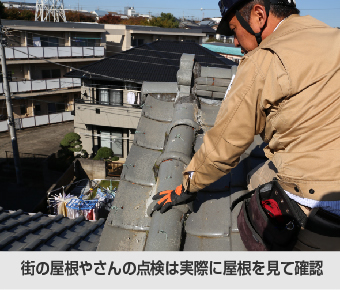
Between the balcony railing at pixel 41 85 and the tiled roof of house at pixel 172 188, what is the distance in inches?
804

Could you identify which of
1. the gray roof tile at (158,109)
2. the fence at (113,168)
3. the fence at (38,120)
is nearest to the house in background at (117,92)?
the fence at (113,168)

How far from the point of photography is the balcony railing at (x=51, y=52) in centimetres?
2192

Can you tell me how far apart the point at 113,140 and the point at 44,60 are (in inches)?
356

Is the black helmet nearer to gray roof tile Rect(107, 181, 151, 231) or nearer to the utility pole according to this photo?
gray roof tile Rect(107, 181, 151, 231)

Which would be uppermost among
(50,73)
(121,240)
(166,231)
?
(166,231)

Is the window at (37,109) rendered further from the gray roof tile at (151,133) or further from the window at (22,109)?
the gray roof tile at (151,133)

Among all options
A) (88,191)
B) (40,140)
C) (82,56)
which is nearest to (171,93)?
(88,191)

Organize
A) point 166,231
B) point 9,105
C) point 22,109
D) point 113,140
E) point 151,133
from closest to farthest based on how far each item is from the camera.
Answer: point 166,231, point 151,133, point 9,105, point 113,140, point 22,109

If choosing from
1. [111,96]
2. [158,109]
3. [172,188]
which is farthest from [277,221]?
[111,96]

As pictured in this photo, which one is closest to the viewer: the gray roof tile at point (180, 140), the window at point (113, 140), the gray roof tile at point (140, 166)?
the gray roof tile at point (140, 166)

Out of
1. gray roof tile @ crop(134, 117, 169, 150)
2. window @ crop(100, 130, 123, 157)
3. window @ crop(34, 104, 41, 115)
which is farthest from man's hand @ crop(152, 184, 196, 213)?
window @ crop(34, 104, 41, 115)

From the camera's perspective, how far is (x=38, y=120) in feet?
81.5

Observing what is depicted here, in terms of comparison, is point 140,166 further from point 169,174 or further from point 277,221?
point 277,221

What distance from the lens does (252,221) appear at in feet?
8.08
